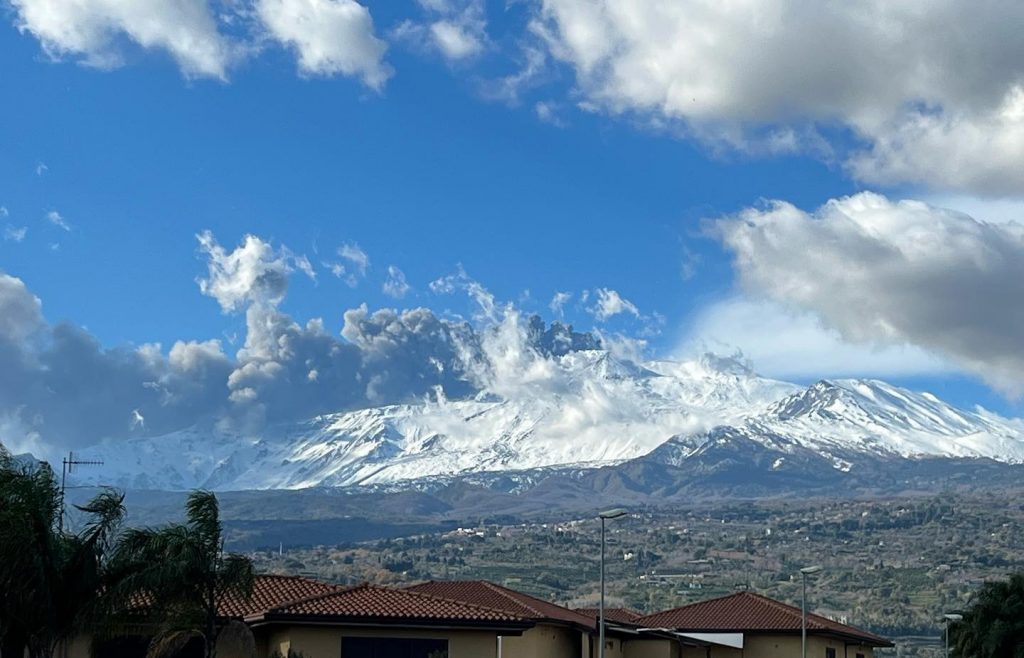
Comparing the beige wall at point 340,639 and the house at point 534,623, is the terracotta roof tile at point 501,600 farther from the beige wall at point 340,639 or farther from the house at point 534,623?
the beige wall at point 340,639

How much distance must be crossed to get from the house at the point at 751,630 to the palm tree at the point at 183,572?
32132 millimetres

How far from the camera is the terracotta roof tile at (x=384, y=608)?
51.0 meters

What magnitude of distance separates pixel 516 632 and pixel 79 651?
44.9 feet

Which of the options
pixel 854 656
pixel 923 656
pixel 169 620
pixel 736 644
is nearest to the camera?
pixel 169 620

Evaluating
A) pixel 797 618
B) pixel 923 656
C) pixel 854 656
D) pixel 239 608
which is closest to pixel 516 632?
pixel 239 608

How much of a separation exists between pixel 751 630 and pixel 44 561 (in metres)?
40.5

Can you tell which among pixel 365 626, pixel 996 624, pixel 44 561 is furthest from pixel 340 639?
pixel 996 624

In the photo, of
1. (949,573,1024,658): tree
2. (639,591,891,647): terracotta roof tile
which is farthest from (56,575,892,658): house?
(949,573,1024,658): tree

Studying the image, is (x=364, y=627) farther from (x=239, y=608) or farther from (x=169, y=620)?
(x=169, y=620)

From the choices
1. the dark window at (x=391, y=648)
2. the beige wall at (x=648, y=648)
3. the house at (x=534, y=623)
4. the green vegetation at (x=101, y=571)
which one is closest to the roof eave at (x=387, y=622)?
the dark window at (x=391, y=648)

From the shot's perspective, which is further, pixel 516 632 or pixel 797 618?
pixel 797 618

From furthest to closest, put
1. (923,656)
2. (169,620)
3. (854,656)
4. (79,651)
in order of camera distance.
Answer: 1. (923,656)
2. (854,656)
3. (79,651)
4. (169,620)

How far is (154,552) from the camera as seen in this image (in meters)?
40.5

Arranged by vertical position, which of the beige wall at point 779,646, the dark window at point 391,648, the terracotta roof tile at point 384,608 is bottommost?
the dark window at point 391,648
